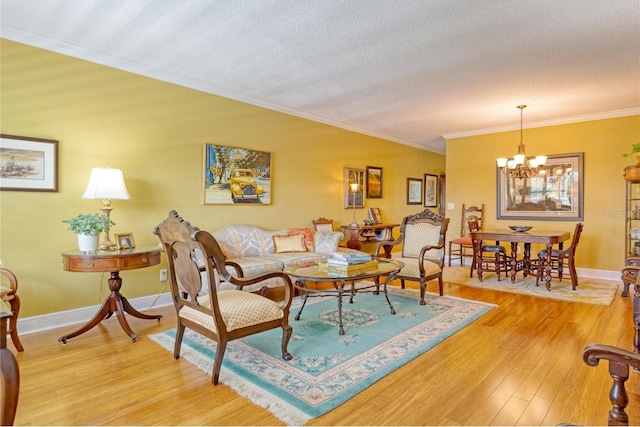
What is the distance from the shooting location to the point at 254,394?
6.69ft

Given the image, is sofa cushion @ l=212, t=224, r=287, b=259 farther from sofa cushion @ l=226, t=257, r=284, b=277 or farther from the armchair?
the armchair

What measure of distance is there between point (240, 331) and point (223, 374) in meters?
0.33

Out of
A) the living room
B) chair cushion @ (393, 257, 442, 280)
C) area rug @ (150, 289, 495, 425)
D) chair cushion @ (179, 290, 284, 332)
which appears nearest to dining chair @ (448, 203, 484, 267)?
the living room

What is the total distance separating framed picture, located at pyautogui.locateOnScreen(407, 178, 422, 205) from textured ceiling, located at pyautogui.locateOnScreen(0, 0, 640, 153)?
9.58ft

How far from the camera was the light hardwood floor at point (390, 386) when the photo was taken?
6.03 ft

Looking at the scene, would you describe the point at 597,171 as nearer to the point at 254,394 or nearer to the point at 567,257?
the point at 567,257

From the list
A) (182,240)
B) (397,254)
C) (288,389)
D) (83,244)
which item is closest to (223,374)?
(288,389)

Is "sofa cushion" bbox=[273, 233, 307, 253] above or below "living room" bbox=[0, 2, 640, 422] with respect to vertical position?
below

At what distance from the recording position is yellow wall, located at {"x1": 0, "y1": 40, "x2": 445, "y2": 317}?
309 cm

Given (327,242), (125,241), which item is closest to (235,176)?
(327,242)

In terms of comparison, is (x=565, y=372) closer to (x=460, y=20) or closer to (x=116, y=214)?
(x=460, y=20)

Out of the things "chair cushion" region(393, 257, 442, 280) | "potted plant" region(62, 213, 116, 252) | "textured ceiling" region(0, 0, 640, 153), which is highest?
"textured ceiling" region(0, 0, 640, 153)

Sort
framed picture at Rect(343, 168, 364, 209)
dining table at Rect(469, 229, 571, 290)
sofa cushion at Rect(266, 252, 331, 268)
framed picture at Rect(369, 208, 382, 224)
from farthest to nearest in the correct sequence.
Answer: framed picture at Rect(369, 208, 382, 224)
framed picture at Rect(343, 168, 364, 209)
dining table at Rect(469, 229, 571, 290)
sofa cushion at Rect(266, 252, 331, 268)

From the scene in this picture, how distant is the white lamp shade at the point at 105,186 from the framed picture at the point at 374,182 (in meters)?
4.55
